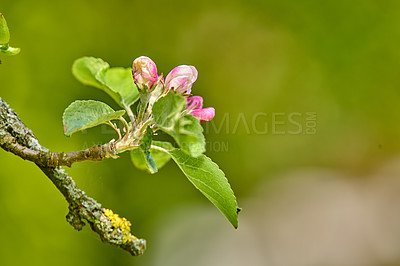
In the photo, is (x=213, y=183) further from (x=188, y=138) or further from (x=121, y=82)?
(x=121, y=82)

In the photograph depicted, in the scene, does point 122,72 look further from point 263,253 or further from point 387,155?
point 387,155

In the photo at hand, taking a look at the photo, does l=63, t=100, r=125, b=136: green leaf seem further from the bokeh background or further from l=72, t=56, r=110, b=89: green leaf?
the bokeh background

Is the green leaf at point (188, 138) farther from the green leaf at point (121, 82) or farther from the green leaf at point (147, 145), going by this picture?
the green leaf at point (121, 82)

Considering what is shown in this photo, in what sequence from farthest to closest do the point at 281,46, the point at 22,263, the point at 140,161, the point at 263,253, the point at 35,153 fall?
the point at 281,46, the point at 263,253, the point at 22,263, the point at 140,161, the point at 35,153

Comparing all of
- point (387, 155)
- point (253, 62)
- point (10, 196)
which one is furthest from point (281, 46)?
point (10, 196)

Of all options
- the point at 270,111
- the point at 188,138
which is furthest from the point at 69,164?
the point at 270,111
